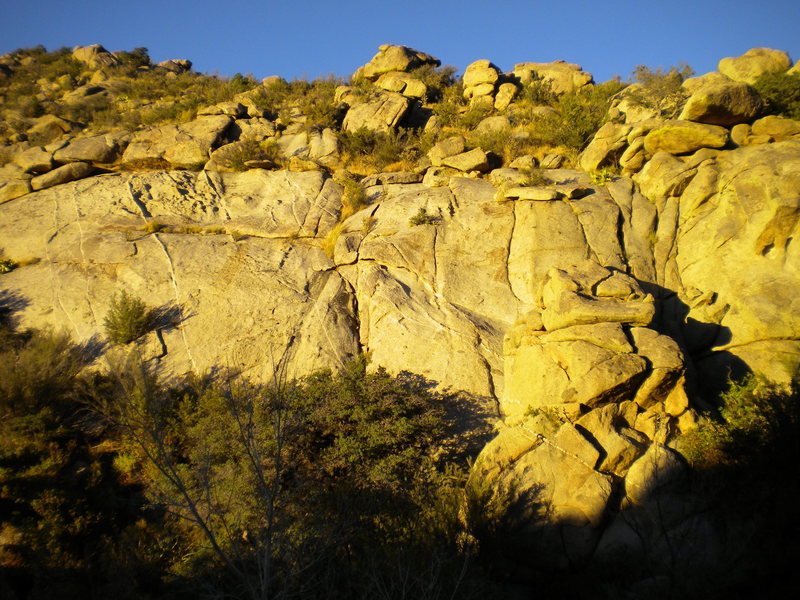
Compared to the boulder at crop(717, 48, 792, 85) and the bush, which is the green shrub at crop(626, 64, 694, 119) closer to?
the boulder at crop(717, 48, 792, 85)

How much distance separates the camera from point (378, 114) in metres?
15.7

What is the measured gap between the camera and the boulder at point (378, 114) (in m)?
15.4

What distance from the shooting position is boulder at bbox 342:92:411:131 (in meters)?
15.4

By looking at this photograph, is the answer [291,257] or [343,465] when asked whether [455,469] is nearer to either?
[343,465]

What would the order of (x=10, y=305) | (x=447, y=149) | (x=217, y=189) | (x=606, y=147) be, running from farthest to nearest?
(x=447, y=149)
(x=217, y=189)
(x=606, y=147)
(x=10, y=305)

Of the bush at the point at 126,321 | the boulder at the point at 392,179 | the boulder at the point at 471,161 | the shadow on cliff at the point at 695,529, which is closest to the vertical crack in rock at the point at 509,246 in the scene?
the boulder at the point at 471,161

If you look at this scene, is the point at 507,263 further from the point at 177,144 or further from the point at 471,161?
the point at 177,144

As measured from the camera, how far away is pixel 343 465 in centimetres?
623

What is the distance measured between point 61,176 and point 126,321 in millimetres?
6635

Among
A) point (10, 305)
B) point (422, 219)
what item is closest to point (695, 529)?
point (422, 219)

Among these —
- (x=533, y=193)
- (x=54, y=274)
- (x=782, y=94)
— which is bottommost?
(x=533, y=193)

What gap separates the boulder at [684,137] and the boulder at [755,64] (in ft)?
10.6

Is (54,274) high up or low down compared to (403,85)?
down

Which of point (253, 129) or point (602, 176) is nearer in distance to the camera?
point (602, 176)
